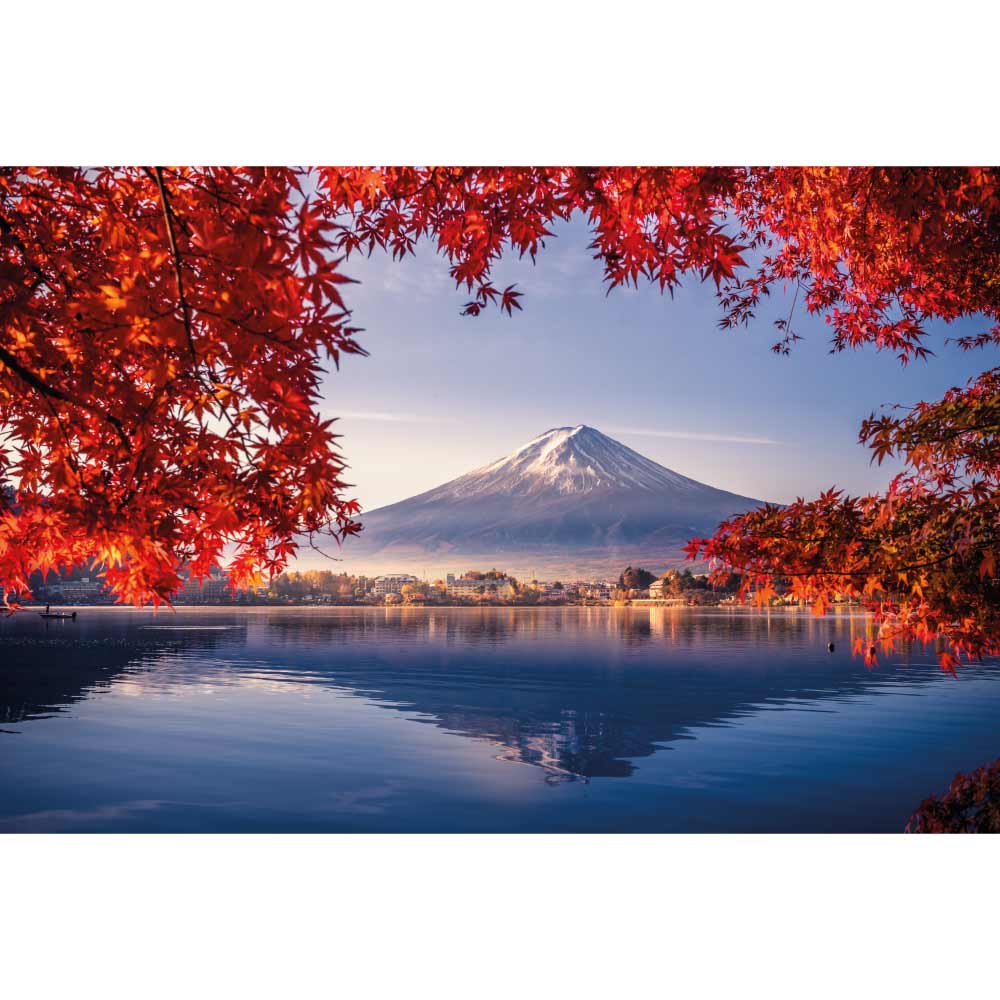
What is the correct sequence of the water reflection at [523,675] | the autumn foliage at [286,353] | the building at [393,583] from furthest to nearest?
the building at [393,583] → the water reflection at [523,675] → the autumn foliage at [286,353]

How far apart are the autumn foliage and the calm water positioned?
2146 millimetres

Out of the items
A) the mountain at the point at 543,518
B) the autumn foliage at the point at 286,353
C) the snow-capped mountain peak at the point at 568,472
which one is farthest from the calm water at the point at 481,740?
the snow-capped mountain peak at the point at 568,472

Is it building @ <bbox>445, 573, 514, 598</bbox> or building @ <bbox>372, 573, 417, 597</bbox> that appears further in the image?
building @ <bbox>445, 573, 514, 598</bbox>

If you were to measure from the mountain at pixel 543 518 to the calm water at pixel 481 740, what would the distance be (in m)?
1.95

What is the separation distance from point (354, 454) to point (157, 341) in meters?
2.76

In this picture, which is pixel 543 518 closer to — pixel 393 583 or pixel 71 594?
pixel 393 583

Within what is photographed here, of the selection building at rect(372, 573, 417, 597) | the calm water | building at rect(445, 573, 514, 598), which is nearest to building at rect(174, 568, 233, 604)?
the calm water

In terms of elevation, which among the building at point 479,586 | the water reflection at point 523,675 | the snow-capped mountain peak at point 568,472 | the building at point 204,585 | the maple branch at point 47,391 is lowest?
the water reflection at point 523,675

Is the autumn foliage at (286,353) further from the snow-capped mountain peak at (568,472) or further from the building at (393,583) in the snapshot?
the building at (393,583)

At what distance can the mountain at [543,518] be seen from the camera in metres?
11.1

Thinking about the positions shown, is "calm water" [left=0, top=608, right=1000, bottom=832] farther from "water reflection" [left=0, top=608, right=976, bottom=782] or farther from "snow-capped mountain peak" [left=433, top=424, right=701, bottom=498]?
"snow-capped mountain peak" [left=433, top=424, right=701, bottom=498]

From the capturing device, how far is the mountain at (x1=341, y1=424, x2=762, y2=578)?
11133mm

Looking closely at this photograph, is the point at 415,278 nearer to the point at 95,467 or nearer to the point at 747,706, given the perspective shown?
the point at 95,467
